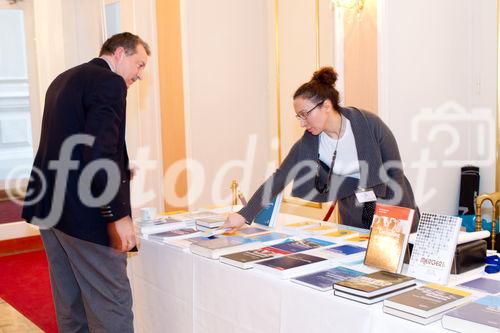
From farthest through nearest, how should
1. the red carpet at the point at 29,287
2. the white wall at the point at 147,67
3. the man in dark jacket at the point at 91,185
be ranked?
the white wall at the point at 147,67
the red carpet at the point at 29,287
the man in dark jacket at the point at 91,185

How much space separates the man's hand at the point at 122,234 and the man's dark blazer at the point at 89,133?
2 centimetres

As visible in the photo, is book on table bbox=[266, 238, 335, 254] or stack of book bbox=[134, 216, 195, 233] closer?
book on table bbox=[266, 238, 335, 254]

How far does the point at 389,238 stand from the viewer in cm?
178

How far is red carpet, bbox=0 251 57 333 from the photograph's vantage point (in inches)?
140

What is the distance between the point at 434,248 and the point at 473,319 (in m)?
0.39

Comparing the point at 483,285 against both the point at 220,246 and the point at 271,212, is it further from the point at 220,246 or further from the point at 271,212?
the point at 271,212

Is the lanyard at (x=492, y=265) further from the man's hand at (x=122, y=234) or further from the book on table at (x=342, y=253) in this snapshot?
the man's hand at (x=122, y=234)

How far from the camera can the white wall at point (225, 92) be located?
449 centimetres

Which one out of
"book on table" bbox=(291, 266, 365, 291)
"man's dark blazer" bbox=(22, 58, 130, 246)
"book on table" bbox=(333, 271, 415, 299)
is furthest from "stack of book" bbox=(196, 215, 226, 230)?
"book on table" bbox=(333, 271, 415, 299)

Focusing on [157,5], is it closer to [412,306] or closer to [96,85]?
[96,85]

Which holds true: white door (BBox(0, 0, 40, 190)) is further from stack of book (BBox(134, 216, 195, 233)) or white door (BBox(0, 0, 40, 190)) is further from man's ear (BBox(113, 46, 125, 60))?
man's ear (BBox(113, 46, 125, 60))

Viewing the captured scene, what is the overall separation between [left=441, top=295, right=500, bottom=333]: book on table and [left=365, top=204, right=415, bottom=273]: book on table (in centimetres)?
36

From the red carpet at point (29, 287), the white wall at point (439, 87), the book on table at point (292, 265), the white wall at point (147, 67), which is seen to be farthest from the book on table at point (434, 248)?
the white wall at point (147, 67)

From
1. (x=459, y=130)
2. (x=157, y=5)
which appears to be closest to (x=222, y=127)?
(x=157, y=5)
